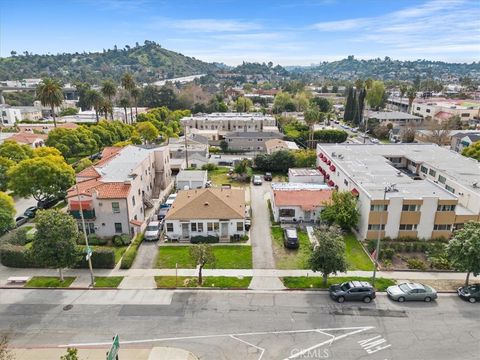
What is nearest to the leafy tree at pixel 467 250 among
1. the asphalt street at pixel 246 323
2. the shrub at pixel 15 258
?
the asphalt street at pixel 246 323

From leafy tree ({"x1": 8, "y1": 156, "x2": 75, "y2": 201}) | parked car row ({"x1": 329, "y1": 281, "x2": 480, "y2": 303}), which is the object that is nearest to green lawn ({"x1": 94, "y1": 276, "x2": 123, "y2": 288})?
parked car row ({"x1": 329, "y1": 281, "x2": 480, "y2": 303})

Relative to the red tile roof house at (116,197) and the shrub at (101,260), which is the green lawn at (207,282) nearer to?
the shrub at (101,260)

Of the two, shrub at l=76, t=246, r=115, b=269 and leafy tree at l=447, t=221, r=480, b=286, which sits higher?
leafy tree at l=447, t=221, r=480, b=286

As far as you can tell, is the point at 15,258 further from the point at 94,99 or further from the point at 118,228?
the point at 94,99

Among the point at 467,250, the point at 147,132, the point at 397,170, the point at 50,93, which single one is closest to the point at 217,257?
the point at 467,250

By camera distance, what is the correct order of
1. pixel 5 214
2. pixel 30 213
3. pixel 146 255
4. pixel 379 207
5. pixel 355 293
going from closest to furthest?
pixel 355 293, pixel 146 255, pixel 5 214, pixel 379 207, pixel 30 213

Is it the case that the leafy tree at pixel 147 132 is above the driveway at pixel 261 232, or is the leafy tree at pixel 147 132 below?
above

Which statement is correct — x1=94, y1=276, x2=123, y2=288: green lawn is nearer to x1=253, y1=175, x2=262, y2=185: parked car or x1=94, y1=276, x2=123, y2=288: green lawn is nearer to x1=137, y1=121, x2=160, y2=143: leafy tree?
x1=253, y1=175, x2=262, y2=185: parked car
